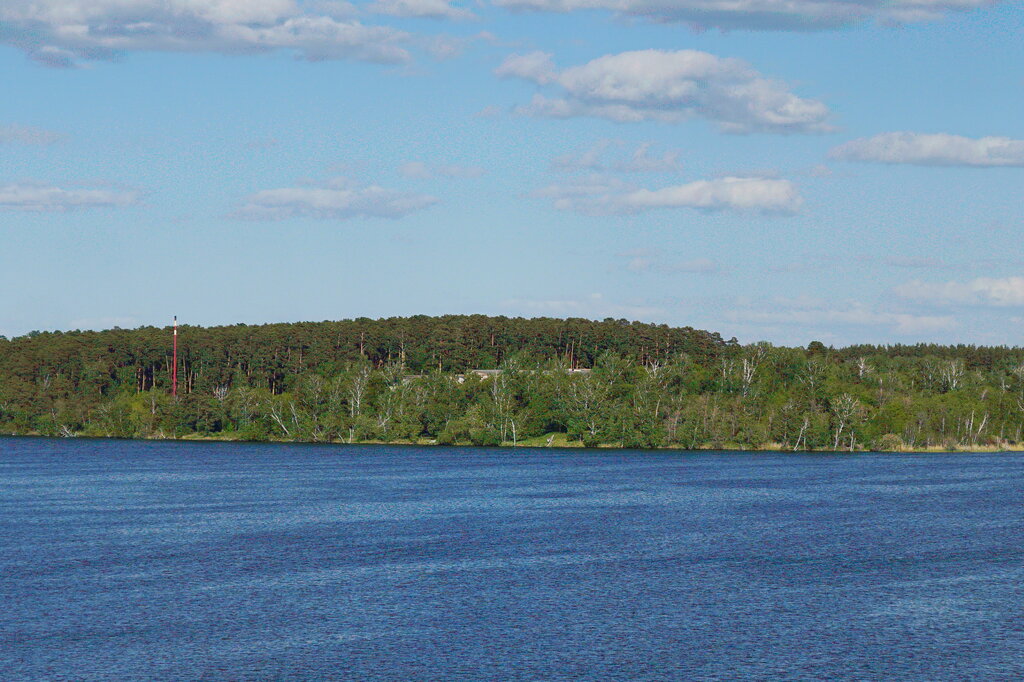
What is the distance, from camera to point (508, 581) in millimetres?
58281

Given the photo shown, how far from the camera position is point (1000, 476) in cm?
13738

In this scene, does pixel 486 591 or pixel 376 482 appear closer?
pixel 486 591

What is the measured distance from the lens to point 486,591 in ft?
182

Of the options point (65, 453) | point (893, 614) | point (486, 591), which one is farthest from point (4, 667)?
point (65, 453)

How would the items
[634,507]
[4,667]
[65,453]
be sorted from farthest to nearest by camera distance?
[65,453] < [634,507] < [4,667]

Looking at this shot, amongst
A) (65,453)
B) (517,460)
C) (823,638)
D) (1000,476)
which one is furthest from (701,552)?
(65,453)

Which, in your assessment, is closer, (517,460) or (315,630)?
(315,630)

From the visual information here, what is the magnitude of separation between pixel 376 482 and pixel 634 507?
34.2 meters

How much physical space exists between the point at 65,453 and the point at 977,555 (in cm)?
14236

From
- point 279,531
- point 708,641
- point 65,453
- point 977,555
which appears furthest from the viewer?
point 65,453

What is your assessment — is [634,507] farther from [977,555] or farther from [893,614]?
[893,614]

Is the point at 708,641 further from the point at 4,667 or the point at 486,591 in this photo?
the point at 4,667

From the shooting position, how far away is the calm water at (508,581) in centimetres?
4238

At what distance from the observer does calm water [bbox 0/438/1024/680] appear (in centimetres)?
4238
